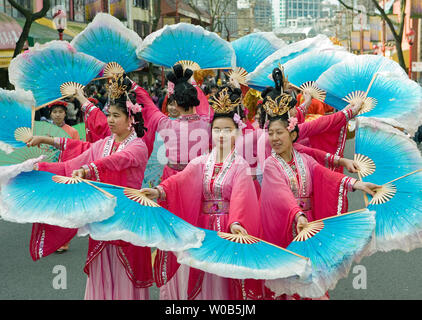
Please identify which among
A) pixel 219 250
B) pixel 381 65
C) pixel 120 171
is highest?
pixel 381 65

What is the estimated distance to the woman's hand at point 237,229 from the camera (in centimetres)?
320

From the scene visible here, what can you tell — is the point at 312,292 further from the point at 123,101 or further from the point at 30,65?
the point at 30,65

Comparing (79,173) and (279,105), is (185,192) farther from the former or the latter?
(279,105)

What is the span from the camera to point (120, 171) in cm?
389

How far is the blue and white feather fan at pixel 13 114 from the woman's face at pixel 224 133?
1.31 m

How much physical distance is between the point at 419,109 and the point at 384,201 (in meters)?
0.82

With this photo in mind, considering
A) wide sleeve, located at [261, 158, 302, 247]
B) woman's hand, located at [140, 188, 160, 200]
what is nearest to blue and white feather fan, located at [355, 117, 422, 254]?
wide sleeve, located at [261, 158, 302, 247]

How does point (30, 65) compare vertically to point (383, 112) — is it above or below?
above

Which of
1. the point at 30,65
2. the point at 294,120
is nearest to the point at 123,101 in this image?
the point at 30,65

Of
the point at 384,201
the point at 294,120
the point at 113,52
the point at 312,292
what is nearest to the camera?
the point at 312,292

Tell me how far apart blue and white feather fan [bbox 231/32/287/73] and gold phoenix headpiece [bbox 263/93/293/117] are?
147cm

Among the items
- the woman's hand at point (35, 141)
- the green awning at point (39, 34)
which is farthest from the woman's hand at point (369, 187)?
the green awning at point (39, 34)

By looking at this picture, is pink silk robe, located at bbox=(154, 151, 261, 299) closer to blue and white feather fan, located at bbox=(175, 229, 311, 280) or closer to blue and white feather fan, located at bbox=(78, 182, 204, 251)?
blue and white feather fan, located at bbox=(78, 182, 204, 251)

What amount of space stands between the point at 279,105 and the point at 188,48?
1.50 metres
